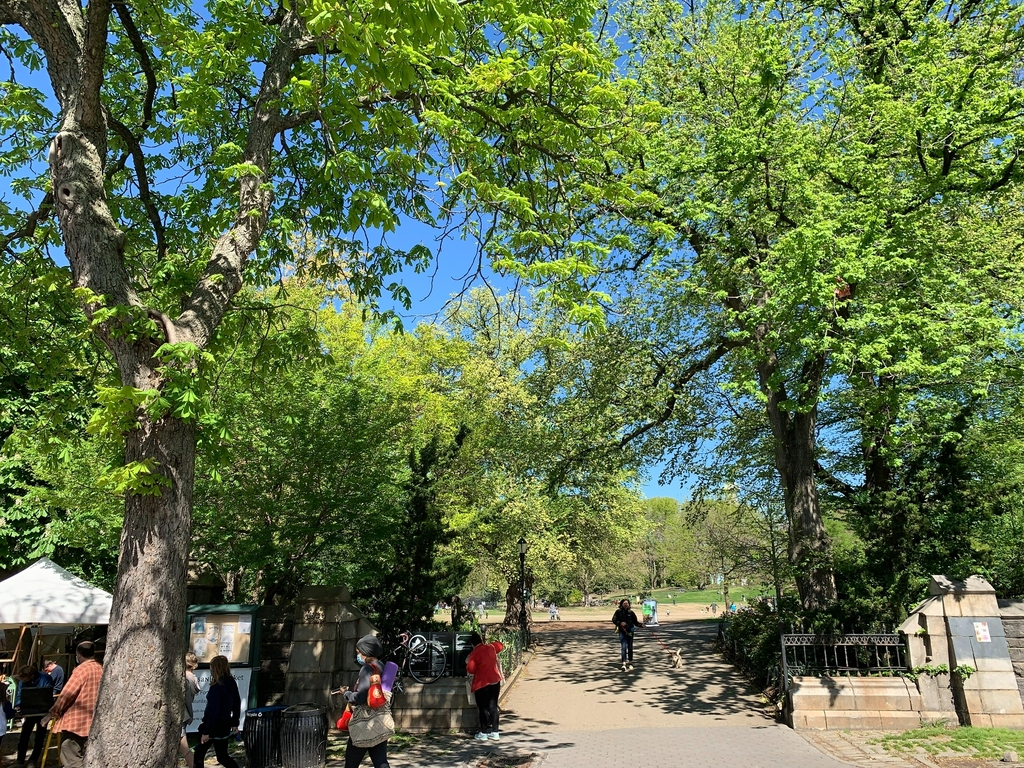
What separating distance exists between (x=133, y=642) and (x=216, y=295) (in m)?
3.04

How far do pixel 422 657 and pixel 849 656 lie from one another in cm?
746

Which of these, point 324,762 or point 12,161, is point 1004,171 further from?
point 12,161

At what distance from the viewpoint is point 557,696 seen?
13.8 m

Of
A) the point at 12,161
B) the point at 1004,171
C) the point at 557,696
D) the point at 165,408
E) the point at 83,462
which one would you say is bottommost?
the point at 557,696

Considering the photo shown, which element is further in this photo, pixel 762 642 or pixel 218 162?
pixel 762 642

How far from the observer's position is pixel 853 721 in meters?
10.4

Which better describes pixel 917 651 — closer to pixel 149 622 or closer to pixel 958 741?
pixel 958 741

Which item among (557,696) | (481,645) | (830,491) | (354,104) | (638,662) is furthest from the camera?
(830,491)

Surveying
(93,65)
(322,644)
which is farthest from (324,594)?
(93,65)

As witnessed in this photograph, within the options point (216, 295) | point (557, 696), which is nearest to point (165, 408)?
point (216, 295)

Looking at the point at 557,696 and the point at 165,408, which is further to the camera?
the point at 557,696

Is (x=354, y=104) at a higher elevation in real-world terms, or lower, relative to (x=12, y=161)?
lower

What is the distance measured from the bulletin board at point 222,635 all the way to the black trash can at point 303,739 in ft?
8.99

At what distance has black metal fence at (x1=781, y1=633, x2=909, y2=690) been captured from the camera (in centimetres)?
1095
